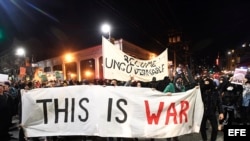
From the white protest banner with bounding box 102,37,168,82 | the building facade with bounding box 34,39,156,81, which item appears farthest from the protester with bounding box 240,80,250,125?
the building facade with bounding box 34,39,156,81

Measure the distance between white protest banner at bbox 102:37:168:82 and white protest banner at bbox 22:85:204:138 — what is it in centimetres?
188

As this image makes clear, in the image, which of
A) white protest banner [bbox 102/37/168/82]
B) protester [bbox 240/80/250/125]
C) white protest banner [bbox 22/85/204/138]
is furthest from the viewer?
protester [bbox 240/80/250/125]

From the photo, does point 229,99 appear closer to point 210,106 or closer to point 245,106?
point 245,106

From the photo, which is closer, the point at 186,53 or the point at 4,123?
the point at 4,123

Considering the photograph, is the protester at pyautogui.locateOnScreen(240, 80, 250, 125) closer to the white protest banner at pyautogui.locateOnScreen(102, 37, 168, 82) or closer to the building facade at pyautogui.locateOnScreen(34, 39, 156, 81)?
the white protest banner at pyautogui.locateOnScreen(102, 37, 168, 82)

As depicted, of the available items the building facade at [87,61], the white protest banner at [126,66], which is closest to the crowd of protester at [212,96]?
the white protest banner at [126,66]

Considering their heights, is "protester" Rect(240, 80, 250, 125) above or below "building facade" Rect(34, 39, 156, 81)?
below

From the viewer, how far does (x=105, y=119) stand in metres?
7.13

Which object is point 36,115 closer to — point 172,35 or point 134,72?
point 134,72

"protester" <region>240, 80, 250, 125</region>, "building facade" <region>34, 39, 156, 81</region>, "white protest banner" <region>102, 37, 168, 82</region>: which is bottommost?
"protester" <region>240, 80, 250, 125</region>

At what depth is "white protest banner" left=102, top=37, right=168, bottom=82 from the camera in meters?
9.07

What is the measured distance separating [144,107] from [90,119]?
114cm

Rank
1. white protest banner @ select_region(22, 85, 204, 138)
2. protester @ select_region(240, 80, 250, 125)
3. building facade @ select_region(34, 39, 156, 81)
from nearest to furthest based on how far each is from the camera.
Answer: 1. white protest banner @ select_region(22, 85, 204, 138)
2. protester @ select_region(240, 80, 250, 125)
3. building facade @ select_region(34, 39, 156, 81)

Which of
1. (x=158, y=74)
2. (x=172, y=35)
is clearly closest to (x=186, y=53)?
(x=172, y=35)
